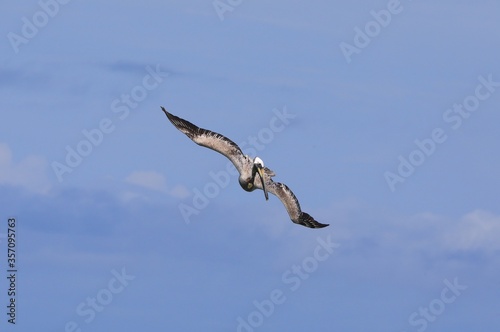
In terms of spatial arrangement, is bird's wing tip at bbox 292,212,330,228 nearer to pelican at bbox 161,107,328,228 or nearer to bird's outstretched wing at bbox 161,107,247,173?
pelican at bbox 161,107,328,228

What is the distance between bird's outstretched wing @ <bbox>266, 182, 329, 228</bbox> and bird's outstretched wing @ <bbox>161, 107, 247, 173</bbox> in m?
1.87

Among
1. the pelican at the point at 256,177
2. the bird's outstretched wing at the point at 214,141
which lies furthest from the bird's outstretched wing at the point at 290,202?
the bird's outstretched wing at the point at 214,141

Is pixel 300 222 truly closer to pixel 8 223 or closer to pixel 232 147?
pixel 232 147

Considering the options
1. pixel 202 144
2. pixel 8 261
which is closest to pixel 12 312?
pixel 8 261

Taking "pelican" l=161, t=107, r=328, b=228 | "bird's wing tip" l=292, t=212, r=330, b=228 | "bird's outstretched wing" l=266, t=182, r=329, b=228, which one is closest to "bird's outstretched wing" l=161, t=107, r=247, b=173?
"pelican" l=161, t=107, r=328, b=228

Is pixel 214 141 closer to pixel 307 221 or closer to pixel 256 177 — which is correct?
pixel 256 177

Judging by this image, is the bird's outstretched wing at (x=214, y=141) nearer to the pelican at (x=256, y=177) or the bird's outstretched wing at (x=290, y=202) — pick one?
the pelican at (x=256, y=177)

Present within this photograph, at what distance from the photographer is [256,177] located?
59.9 m

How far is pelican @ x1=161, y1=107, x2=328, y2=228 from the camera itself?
59594 millimetres

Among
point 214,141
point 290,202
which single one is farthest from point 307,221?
point 214,141

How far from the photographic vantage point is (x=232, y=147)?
60812mm

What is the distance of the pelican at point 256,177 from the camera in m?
59.6

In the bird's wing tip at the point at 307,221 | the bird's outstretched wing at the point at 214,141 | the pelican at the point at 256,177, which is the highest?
the bird's outstretched wing at the point at 214,141

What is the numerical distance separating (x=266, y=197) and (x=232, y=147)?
3262 millimetres
